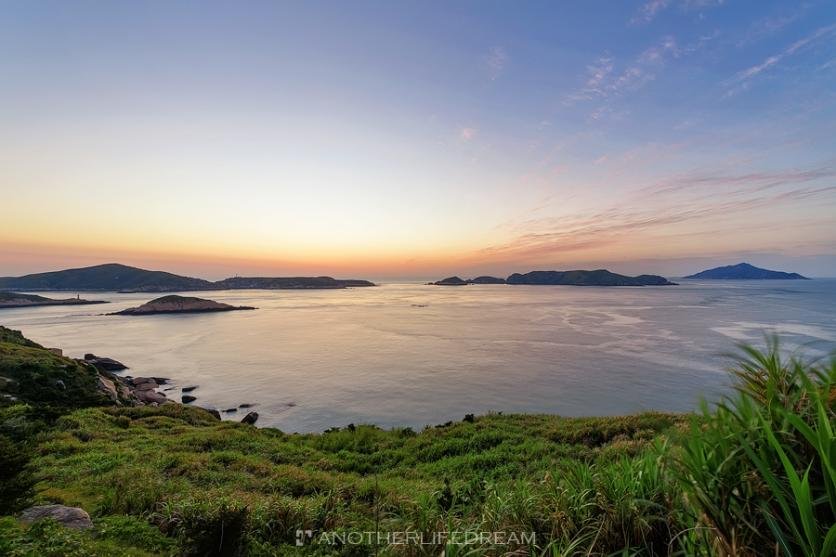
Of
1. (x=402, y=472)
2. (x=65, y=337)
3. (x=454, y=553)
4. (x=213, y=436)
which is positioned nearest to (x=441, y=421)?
(x=402, y=472)

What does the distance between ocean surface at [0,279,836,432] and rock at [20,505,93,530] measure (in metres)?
10.6

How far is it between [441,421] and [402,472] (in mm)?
11327

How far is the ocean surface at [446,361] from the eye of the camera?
24.7 metres

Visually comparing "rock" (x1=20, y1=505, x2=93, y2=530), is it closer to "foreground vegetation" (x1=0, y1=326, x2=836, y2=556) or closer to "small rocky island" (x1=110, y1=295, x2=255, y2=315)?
"foreground vegetation" (x1=0, y1=326, x2=836, y2=556)

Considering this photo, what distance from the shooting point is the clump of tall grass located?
6.66 ft

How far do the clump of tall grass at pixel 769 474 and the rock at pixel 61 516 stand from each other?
24.0 feet

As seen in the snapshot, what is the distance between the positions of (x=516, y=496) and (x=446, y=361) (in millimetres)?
33911

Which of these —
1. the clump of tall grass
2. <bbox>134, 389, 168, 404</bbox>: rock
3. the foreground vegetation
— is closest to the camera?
the clump of tall grass

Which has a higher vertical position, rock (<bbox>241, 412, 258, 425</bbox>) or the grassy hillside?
the grassy hillside

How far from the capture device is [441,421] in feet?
71.8

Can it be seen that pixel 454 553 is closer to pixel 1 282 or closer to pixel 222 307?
pixel 222 307

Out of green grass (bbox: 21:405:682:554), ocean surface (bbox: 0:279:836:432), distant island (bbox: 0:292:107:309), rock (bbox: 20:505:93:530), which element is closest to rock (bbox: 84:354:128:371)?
ocean surface (bbox: 0:279:836:432)

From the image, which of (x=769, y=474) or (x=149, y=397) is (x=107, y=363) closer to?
(x=149, y=397)

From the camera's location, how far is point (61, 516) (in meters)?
4.86
